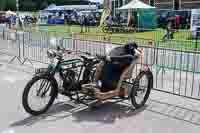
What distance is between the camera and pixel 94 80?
6.07 m

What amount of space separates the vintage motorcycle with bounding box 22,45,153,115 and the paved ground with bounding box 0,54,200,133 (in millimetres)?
214

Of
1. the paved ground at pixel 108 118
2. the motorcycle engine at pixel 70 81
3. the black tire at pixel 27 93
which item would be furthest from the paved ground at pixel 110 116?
the motorcycle engine at pixel 70 81

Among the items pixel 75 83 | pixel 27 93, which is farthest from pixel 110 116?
pixel 27 93

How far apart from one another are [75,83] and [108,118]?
936 millimetres

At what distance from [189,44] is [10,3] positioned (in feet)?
219

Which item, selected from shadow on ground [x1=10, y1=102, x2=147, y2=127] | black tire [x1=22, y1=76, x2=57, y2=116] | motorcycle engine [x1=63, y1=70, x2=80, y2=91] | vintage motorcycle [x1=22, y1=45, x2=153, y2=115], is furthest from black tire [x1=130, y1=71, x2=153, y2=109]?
black tire [x1=22, y1=76, x2=57, y2=116]

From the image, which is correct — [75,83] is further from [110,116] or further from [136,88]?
[136,88]

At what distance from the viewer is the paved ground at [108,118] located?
511 centimetres

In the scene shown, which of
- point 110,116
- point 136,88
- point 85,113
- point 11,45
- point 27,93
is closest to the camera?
point 27,93

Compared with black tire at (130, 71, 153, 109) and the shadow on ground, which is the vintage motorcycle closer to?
black tire at (130, 71, 153, 109)

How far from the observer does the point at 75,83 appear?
597cm

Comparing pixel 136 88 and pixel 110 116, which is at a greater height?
pixel 136 88

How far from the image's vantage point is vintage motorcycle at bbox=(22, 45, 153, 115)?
5676 millimetres

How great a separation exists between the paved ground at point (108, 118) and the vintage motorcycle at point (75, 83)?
0.21 m
